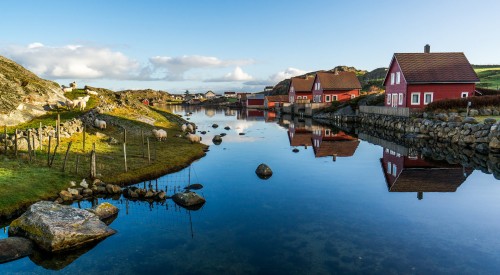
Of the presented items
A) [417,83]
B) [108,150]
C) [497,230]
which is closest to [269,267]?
[497,230]

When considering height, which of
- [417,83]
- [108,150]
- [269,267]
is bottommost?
[269,267]

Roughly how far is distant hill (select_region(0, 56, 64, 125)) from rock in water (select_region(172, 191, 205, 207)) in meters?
21.6

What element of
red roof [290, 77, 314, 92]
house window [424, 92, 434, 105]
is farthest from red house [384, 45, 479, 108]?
red roof [290, 77, 314, 92]

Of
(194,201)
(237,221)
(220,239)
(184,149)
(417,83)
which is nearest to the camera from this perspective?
(220,239)

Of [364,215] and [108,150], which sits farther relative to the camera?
[108,150]

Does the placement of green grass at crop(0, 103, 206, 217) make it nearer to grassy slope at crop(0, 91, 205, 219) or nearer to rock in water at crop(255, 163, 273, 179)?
grassy slope at crop(0, 91, 205, 219)

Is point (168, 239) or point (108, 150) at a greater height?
point (108, 150)

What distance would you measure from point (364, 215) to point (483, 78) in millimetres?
117884

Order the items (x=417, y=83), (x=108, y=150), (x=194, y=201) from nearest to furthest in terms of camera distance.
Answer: (x=194, y=201) < (x=108, y=150) < (x=417, y=83)

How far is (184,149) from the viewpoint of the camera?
33781 mm

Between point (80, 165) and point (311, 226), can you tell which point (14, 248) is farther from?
point (311, 226)

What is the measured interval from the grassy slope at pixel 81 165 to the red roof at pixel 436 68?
3365cm

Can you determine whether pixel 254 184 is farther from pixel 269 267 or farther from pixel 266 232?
pixel 269 267

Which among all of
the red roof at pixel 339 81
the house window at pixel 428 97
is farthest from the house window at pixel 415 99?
the red roof at pixel 339 81
